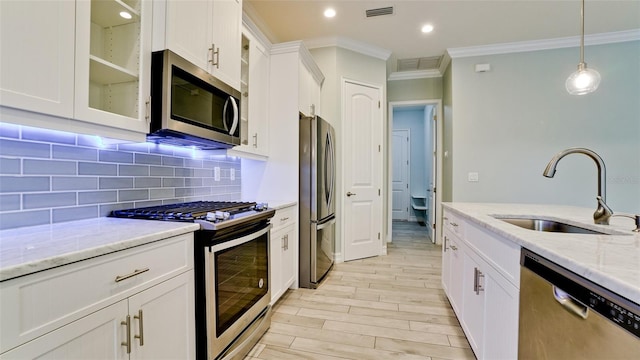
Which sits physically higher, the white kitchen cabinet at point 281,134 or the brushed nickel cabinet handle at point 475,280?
the white kitchen cabinet at point 281,134

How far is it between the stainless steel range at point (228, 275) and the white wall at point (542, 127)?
10.3 feet

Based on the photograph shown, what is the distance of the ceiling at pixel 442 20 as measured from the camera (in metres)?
2.86

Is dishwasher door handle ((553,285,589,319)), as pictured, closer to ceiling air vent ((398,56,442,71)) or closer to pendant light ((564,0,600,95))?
pendant light ((564,0,600,95))

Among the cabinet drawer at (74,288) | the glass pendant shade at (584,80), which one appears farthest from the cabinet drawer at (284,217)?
the glass pendant shade at (584,80)

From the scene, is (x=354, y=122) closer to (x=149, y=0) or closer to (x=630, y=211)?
(x=149, y=0)

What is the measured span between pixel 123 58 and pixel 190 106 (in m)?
0.37

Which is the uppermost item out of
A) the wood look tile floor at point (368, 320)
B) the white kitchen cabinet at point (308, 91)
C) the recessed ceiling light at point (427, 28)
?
the recessed ceiling light at point (427, 28)

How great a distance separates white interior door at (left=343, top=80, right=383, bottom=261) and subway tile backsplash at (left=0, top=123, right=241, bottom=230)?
2.19 meters

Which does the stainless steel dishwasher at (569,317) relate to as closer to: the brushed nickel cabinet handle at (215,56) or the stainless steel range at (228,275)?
the stainless steel range at (228,275)

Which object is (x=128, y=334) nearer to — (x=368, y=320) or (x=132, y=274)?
(x=132, y=274)

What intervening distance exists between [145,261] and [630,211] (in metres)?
5.08

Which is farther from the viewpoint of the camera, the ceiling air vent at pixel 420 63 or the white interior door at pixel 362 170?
the ceiling air vent at pixel 420 63

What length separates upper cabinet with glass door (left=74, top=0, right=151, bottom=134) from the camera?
1.31m

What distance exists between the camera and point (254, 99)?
2537mm
